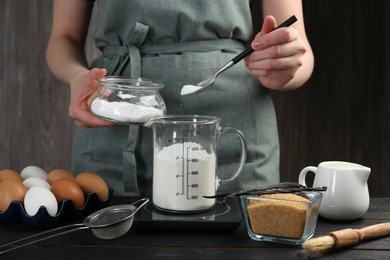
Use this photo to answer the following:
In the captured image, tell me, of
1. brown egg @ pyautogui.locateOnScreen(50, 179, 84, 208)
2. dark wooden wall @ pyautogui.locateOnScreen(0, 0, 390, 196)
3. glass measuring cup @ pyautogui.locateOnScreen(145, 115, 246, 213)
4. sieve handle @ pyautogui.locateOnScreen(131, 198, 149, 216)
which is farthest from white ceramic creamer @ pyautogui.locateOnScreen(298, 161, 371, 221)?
dark wooden wall @ pyautogui.locateOnScreen(0, 0, 390, 196)

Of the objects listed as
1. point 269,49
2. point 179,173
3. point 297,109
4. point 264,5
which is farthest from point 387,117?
point 179,173

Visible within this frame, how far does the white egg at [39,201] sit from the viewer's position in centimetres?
96

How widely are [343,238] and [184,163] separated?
11.0 inches

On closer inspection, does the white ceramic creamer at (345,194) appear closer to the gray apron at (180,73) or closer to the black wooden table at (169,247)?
the black wooden table at (169,247)

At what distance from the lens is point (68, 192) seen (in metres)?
1.01

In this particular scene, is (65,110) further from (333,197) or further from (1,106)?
(333,197)

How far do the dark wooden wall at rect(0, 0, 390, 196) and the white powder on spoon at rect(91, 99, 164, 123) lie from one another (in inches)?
55.2

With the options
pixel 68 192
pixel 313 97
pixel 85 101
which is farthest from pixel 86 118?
pixel 313 97

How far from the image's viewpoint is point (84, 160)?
4.80 feet

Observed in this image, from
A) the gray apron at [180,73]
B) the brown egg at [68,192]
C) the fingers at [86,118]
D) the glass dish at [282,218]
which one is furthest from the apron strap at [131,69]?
the glass dish at [282,218]

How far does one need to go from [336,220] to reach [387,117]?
160 cm

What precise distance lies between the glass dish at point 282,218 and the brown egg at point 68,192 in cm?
29

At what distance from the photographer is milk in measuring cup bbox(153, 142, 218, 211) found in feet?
3.20

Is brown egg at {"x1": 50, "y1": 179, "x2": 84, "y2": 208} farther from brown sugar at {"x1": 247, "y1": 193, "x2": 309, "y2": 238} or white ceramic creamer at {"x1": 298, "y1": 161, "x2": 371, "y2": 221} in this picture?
white ceramic creamer at {"x1": 298, "y1": 161, "x2": 371, "y2": 221}
